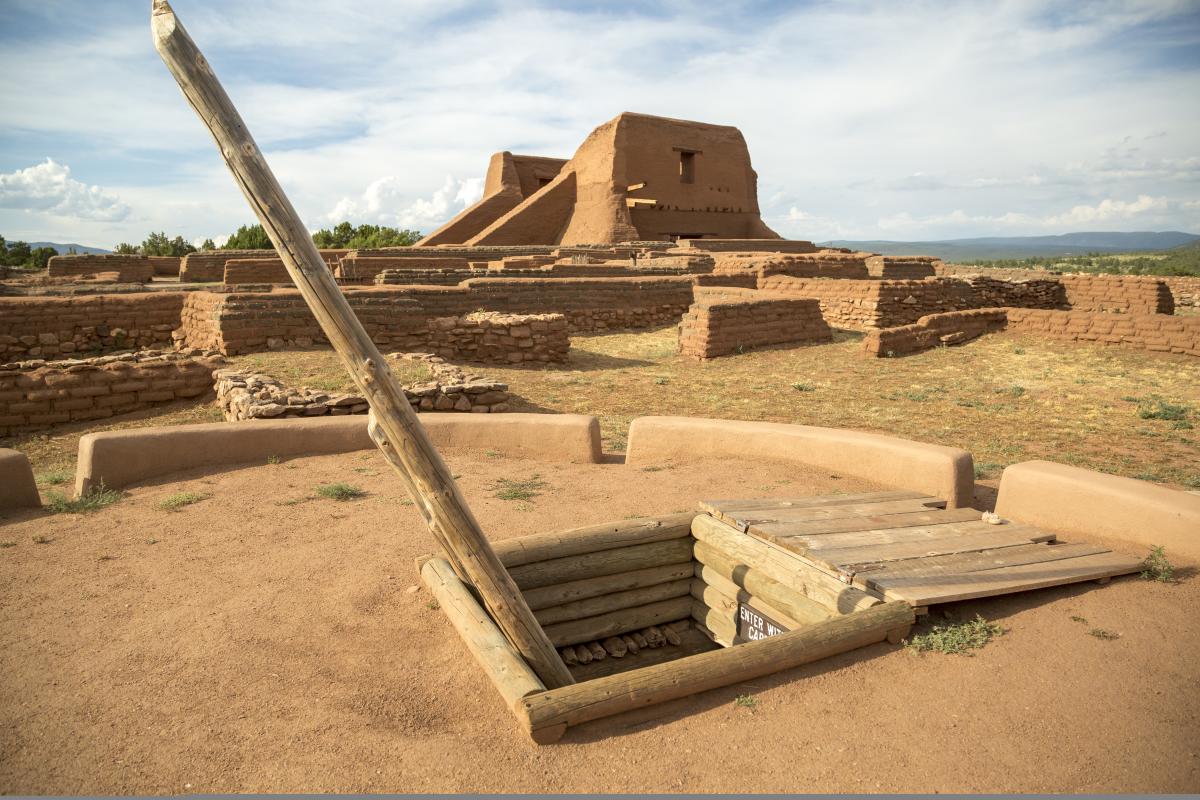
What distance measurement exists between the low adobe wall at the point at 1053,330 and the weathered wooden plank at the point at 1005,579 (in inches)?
325

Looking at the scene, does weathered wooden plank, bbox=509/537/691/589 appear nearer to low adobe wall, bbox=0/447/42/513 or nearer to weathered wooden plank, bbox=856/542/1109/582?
weathered wooden plank, bbox=856/542/1109/582

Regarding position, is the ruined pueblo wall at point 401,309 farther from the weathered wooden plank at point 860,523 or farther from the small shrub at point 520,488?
the weathered wooden plank at point 860,523

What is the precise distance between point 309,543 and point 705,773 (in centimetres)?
276

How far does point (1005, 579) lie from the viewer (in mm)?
3303

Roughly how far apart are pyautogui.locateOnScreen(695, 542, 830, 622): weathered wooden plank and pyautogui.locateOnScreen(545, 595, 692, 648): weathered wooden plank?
24 cm

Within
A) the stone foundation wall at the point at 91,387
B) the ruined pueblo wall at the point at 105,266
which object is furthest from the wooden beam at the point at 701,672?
the ruined pueblo wall at the point at 105,266

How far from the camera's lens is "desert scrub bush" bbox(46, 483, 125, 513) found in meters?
4.52

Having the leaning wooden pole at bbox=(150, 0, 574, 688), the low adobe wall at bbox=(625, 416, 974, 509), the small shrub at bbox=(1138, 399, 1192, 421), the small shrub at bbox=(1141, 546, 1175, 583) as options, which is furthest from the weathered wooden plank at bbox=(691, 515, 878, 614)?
the small shrub at bbox=(1138, 399, 1192, 421)

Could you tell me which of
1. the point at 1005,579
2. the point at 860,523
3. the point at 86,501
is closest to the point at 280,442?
the point at 86,501

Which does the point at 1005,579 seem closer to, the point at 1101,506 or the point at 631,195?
the point at 1101,506

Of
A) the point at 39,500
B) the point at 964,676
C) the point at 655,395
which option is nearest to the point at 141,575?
the point at 39,500

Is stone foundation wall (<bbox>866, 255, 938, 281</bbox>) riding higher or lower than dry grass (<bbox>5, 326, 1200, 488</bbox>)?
higher

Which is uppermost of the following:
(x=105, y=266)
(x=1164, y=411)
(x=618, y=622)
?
(x=105, y=266)

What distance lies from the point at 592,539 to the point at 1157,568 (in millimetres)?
2796
